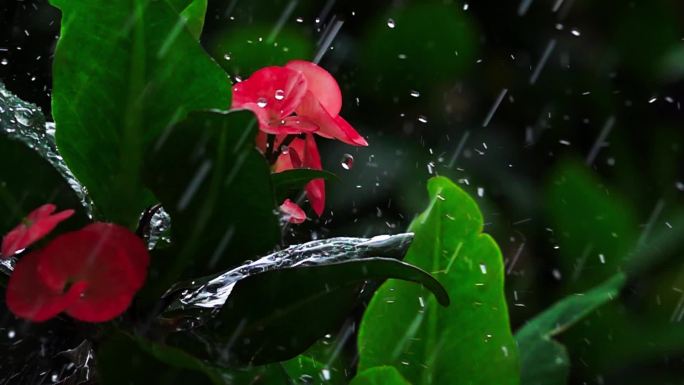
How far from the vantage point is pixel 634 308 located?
1501 millimetres

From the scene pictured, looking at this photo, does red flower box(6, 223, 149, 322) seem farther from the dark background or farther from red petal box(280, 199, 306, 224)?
the dark background

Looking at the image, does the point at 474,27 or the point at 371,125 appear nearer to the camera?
the point at 371,125

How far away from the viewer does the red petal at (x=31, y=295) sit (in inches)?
17.0

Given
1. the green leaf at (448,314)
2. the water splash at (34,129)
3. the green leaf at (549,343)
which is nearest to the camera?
the water splash at (34,129)

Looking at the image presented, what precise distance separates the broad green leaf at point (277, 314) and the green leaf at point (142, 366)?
1.7 inches

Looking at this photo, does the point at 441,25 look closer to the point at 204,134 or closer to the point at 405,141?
the point at 405,141

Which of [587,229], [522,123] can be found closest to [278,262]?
[587,229]

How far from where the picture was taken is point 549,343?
2.96 ft

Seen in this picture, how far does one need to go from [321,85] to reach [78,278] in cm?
17

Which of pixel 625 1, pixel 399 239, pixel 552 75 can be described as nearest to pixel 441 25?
pixel 552 75

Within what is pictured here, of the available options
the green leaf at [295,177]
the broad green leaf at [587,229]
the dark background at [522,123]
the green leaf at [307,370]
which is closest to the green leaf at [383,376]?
the green leaf at [307,370]

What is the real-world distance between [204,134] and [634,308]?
1.19 meters

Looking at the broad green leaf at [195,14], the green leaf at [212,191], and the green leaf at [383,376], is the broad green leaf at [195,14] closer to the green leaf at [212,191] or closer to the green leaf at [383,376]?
the green leaf at [212,191]

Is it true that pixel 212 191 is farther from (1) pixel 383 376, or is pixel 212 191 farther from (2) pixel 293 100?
(1) pixel 383 376
